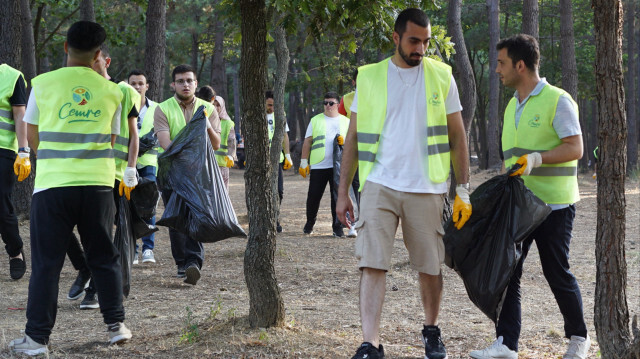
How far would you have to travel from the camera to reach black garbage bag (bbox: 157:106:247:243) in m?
6.34

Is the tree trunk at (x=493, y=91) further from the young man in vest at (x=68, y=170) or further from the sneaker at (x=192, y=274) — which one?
the young man in vest at (x=68, y=170)

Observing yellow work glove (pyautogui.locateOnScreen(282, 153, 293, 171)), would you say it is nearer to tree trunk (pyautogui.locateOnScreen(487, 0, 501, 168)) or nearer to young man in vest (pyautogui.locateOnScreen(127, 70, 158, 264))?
young man in vest (pyautogui.locateOnScreen(127, 70, 158, 264))

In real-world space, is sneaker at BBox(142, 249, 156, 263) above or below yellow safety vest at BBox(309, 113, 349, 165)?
below

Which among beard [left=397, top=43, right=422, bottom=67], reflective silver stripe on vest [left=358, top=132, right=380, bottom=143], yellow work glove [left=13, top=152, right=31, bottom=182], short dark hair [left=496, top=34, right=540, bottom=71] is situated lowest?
yellow work glove [left=13, top=152, right=31, bottom=182]

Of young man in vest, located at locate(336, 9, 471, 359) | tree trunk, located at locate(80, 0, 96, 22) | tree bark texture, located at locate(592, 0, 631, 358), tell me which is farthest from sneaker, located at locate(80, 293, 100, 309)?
tree trunk, located at locate(80, 0, 96, 22)

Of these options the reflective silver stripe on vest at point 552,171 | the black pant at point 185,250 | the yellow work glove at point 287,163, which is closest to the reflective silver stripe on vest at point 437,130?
the reflective silver stripe on vest at point 552,171

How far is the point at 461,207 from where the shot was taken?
438 centimetres

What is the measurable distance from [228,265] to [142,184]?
2884 millimetres

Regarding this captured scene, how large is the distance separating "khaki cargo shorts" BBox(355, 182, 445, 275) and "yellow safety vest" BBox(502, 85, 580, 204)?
2.01 ft

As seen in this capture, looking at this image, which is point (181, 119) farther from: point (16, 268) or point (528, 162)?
point (528, 162)

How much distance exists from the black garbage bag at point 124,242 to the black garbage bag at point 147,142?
1.54 meters

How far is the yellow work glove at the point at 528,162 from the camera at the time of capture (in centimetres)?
430

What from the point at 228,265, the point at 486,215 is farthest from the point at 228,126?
the point at 486,215

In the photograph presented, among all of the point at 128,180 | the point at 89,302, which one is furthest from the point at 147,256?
the point at 128,180
